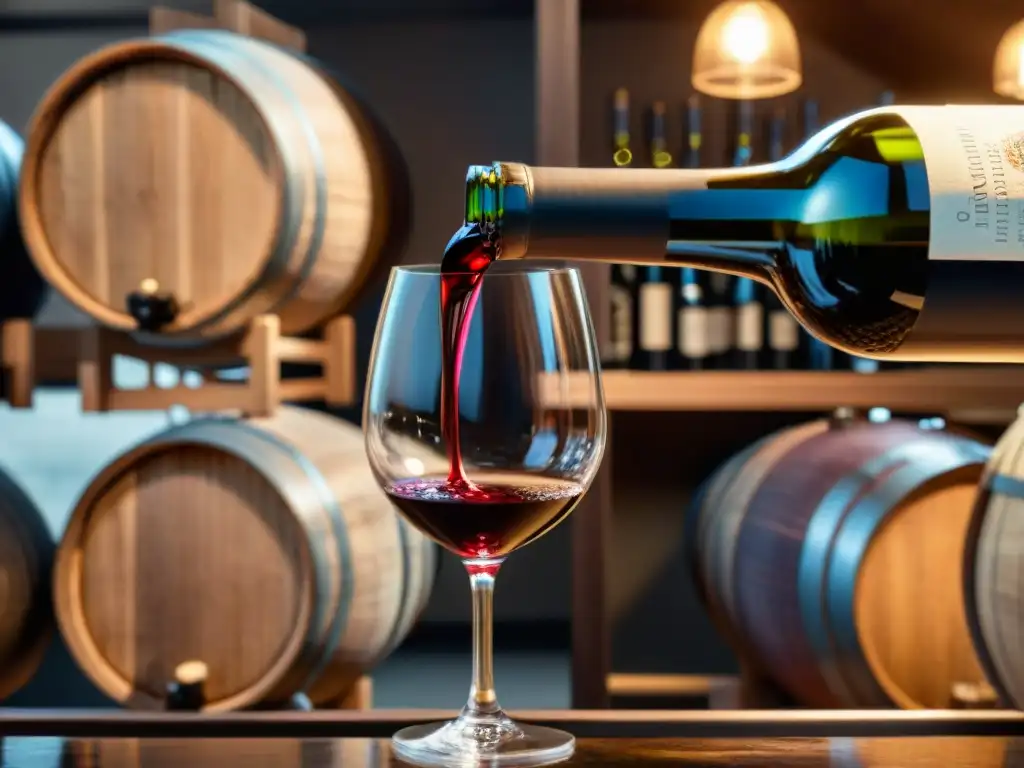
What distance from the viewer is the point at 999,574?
4.22ft

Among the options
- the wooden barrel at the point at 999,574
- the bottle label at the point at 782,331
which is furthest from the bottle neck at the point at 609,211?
the bottle label at the point at 782,331

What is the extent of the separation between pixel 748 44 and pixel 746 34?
0.02 meters

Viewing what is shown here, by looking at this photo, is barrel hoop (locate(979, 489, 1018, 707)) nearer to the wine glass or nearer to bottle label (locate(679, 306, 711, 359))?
the wine glass

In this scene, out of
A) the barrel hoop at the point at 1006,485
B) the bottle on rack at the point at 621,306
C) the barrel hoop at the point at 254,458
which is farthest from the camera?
the bottle on rack at the point at 621,306

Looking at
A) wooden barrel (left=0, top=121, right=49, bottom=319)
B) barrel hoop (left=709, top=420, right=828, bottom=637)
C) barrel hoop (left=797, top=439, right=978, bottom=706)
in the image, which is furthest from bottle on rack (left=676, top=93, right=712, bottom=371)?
wooden barrel (left=0, top=121, right=49, bottom=319)

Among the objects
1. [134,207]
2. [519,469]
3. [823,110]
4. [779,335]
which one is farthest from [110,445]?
[519,469]

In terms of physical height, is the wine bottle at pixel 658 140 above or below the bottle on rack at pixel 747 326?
above

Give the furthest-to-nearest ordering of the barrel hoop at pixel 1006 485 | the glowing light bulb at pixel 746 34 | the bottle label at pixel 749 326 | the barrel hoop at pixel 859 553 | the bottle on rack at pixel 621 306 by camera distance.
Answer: the bottle on rack at pixel 621 306
the bottle label at pixel 749 326
the glowing light bulb at pixel 746 34
the barrel hoop at pixel 859 553
the barrel hoop at pixel 1006 485

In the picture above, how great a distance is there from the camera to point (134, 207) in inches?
85.6

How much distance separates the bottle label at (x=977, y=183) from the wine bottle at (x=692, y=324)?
1878mm

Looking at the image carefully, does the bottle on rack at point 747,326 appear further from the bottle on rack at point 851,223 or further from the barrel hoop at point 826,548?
the bottle on rack at point 851,223

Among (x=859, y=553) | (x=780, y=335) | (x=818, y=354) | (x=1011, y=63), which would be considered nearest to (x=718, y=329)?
(x=780, y=335)

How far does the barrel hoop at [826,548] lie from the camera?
73.3 inches

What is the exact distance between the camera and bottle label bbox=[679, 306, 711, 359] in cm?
269
